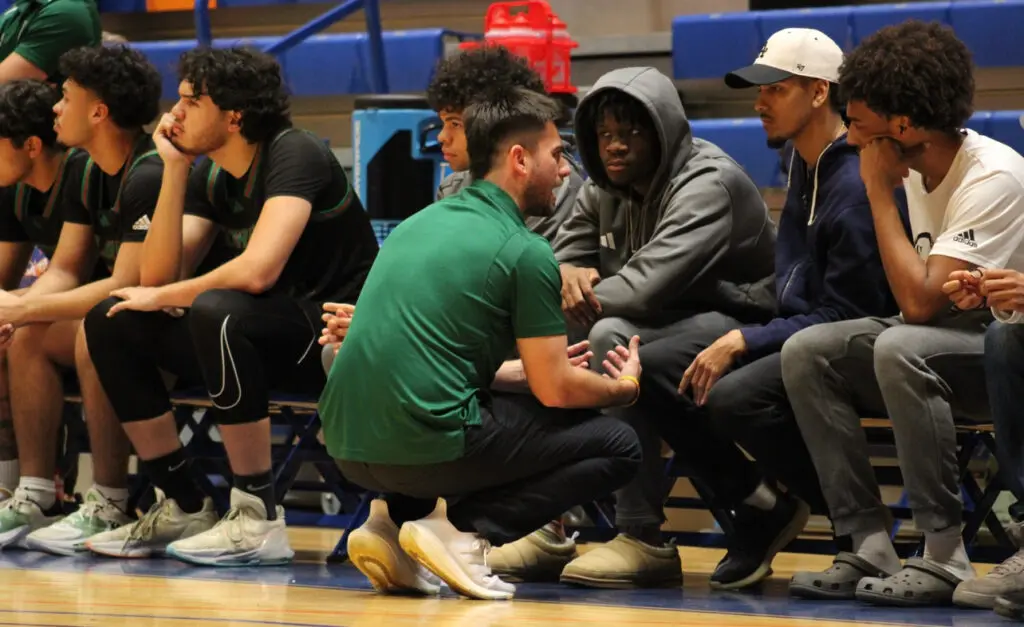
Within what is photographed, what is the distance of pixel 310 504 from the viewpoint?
6.30 m

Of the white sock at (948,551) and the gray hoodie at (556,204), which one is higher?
the gray hoodie at (556,204)

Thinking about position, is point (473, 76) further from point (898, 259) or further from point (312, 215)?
point (898, 259)

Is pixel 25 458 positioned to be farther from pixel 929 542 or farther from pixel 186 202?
pixel 929 542

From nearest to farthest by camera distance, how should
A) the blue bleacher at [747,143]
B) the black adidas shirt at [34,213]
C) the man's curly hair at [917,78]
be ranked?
the man's curly hair at [917,78], the black adidas shirt at [34,213], the blue bleacher at [747,143]

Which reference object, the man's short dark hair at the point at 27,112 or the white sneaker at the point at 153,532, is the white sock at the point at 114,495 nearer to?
the white sneaker at the point at 153,532

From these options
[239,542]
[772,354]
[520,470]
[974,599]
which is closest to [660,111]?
[772,354]

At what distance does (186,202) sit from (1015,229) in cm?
250

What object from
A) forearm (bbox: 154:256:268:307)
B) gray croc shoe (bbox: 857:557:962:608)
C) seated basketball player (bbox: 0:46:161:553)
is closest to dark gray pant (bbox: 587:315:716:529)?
gray croc shoe (bbox: 857:557:962:608)

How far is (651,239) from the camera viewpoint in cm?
402

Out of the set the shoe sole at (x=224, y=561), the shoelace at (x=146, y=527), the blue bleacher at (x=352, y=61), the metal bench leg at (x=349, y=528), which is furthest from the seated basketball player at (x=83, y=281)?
the blue bleacher at (x=352, y=61)

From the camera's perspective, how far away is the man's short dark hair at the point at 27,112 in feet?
16.4

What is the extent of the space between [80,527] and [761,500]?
206 cm

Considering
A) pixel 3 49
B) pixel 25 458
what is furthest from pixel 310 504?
pixel 3 49

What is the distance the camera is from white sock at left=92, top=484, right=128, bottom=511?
4676mm
